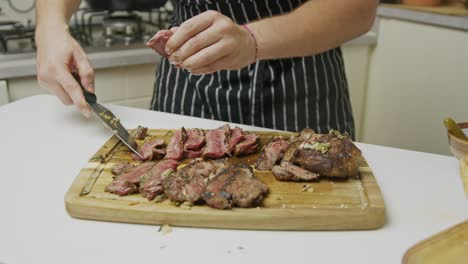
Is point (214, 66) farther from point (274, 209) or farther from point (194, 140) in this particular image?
point (274, 209)

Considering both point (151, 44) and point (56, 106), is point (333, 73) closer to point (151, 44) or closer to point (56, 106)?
point (151, 44)

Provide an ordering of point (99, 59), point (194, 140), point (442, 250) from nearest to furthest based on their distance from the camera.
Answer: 1. point (442, 250)
2. point (194, 140)
3. point (99, 59)

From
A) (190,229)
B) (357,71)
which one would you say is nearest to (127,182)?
(190,229)

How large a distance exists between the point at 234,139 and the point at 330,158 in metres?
0.23

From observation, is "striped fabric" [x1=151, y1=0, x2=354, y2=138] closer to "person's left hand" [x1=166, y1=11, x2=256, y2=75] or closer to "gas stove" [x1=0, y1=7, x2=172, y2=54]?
"person's left hand" [x1=166, y1=11, x2=256, y2=75]

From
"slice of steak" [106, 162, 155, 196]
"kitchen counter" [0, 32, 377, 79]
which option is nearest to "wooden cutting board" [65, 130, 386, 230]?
"slice of steak" [106, 162, 155, 196]

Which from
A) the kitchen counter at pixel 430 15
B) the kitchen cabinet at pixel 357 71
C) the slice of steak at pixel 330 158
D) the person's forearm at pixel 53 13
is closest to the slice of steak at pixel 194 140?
the slice of steak at pixel 330 158

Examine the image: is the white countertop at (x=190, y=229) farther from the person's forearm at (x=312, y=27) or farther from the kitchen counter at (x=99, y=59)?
the kitchen counter at (x=99, y=59)

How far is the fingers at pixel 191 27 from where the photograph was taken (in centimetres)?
101

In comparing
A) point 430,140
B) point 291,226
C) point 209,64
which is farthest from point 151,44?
point 430,140

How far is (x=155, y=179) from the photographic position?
963mm

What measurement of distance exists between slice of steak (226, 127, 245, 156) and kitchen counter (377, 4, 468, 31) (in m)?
1.16

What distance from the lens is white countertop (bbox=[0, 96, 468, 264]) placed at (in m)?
0.81

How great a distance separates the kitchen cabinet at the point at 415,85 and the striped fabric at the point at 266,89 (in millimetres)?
699
